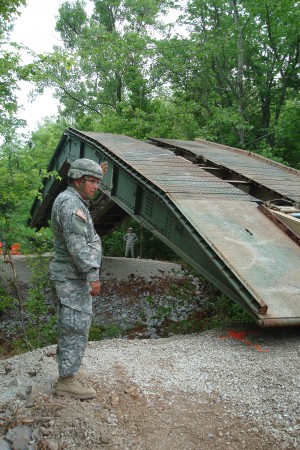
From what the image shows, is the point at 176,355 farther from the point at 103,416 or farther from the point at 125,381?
the point at 103,416

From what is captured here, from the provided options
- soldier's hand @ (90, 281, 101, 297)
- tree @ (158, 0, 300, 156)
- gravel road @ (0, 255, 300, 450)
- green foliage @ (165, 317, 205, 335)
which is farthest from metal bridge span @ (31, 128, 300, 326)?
tree @ (158, 0, 300, 156)

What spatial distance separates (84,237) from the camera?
11.3 feet

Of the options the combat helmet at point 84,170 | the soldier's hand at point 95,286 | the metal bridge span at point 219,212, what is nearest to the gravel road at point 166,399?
the metal bridge span at point 219,212

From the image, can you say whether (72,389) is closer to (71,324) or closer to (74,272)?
(71,324)

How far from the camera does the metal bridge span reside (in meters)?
4.98

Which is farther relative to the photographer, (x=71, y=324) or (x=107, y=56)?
(x=107, y=56)

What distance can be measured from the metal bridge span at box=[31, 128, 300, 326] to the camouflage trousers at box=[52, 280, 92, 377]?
204 centimetres

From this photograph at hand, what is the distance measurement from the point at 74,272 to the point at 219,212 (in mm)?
3351

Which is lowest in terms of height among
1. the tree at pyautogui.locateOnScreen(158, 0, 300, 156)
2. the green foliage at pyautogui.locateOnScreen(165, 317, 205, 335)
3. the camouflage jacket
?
the green foliage at pyautogui.locateOnScreen(165, 317, 205, 335)

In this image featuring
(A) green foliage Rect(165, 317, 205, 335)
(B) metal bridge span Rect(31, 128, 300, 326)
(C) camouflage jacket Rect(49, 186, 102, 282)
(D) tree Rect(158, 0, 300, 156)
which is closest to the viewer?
(C) camouflage jacket Rect(49, 186, 102, 282)

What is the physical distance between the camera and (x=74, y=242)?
340 cm

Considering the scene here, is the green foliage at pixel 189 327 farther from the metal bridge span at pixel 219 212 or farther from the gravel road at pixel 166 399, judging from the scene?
the gravel road at pixel 166 399

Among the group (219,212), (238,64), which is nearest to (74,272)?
(219,212)

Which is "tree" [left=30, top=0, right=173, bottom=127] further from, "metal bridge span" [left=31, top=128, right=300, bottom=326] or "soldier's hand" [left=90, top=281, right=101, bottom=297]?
"soldier's hand" [left=90, top=281, right=101, bottom=297]
